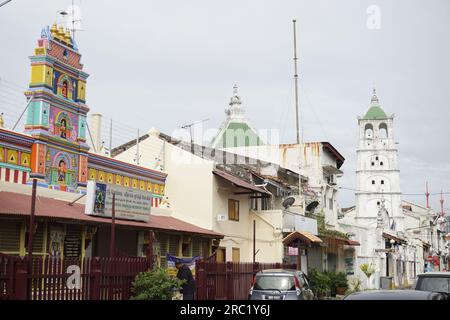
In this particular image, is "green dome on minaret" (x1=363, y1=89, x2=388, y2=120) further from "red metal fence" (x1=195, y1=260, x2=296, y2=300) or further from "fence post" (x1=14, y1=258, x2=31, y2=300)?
"fence post" (x1=14, y1=258, x2=31, y2=300)

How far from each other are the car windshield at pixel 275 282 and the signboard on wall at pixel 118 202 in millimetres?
5320

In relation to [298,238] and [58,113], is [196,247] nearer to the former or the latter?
[298,238]

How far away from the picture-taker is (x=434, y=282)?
48.3ft

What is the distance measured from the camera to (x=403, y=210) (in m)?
96.6

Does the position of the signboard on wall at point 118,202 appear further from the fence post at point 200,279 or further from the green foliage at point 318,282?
the green foliage at point 318,282

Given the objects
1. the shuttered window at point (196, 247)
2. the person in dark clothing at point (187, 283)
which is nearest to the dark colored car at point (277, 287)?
the person in dark clothing at point (187, 283)

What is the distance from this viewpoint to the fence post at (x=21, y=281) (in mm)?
12719

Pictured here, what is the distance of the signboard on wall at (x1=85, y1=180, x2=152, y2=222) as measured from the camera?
1870cm

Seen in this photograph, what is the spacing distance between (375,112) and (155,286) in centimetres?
9907

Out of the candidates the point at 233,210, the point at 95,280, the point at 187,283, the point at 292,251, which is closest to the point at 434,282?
the point at 187,283

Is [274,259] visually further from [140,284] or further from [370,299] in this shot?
[370,299]

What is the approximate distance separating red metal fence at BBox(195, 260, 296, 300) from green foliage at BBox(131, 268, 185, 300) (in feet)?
10.4

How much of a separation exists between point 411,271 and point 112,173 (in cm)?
4746

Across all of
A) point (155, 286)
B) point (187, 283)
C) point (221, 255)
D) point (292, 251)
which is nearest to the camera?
point (155, 286)
